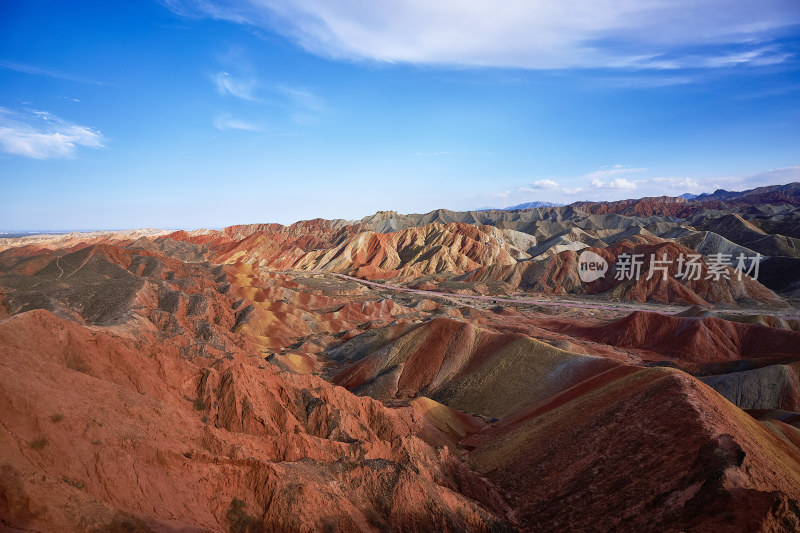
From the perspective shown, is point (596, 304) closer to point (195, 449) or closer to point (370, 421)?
point (370, 421)

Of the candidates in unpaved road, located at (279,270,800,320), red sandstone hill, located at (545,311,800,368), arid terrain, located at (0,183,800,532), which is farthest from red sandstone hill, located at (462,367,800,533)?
unpaved road, located at (279,270,800,320)

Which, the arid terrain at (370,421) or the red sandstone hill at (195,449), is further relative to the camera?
the arid terrain at (370,421)

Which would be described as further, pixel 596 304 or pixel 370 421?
pixel 596 304

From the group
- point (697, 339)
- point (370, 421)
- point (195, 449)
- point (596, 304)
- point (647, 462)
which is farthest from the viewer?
point (596, 304)

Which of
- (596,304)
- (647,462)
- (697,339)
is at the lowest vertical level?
(596,304)

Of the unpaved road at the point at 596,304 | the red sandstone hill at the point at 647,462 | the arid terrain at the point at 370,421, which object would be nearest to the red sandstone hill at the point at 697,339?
the arid terrain at the point at 370,421

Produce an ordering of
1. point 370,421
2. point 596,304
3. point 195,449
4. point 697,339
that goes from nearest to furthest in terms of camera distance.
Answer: point 195,449 < point 370,421 < point 697,339 < point 596,304

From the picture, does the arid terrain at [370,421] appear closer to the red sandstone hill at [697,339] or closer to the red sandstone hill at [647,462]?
the red sandstone hill at [647,462]

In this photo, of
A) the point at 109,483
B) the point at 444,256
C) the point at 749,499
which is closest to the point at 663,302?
the point at 444,256

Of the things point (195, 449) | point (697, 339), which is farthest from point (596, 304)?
point (195, 449)

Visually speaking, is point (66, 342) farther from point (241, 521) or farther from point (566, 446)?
point (566, 446)

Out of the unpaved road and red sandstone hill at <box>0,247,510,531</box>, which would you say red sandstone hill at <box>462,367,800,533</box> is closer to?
red sandstone hill at <box>0,247,510,531</box>

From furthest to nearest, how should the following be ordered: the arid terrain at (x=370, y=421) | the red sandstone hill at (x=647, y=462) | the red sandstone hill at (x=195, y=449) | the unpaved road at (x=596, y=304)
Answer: the unpaved road at (x=596, y=304) → the red sandstone hill at (x=647, y=462) → the arid terrain at (x=370, y=421) → the red sandstone hill at (x=195, y=449)
